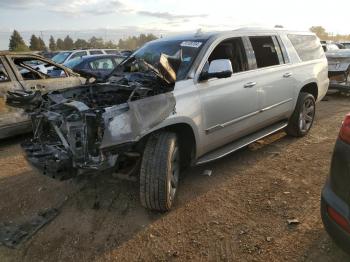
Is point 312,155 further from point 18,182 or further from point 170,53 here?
point 18,182

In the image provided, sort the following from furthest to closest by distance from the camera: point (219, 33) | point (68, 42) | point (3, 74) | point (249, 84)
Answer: point (68, 42)
point (3, 74)
point (249, 84)
point (219, 33)

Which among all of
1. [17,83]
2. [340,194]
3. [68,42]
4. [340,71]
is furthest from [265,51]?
[68,42]

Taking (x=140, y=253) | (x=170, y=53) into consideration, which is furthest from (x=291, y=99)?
(x=140, y=253)

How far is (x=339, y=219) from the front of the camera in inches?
97.7

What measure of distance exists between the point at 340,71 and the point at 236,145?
6.75 meters

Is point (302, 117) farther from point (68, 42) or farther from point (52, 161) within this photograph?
point (68, 42)

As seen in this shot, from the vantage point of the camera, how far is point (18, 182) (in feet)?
15.8

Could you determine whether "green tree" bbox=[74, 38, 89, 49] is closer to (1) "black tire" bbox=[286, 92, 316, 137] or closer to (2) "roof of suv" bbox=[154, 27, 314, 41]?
(1) "black tire" bbox=[286, 92, 316, 137]

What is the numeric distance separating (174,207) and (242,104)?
1643 millimetres

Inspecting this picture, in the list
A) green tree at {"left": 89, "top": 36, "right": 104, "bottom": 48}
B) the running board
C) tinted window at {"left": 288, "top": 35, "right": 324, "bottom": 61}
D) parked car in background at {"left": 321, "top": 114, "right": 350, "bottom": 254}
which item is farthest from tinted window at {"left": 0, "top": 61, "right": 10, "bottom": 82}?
green tree at {"left": 89, "top": 36, "right": 104, "bottom": 48}

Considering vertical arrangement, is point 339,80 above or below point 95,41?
below

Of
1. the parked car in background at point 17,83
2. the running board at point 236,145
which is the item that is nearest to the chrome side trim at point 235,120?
the running board at point 236,145

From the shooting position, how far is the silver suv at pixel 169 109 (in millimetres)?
3402

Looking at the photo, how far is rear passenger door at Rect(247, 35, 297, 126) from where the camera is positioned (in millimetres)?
5043
